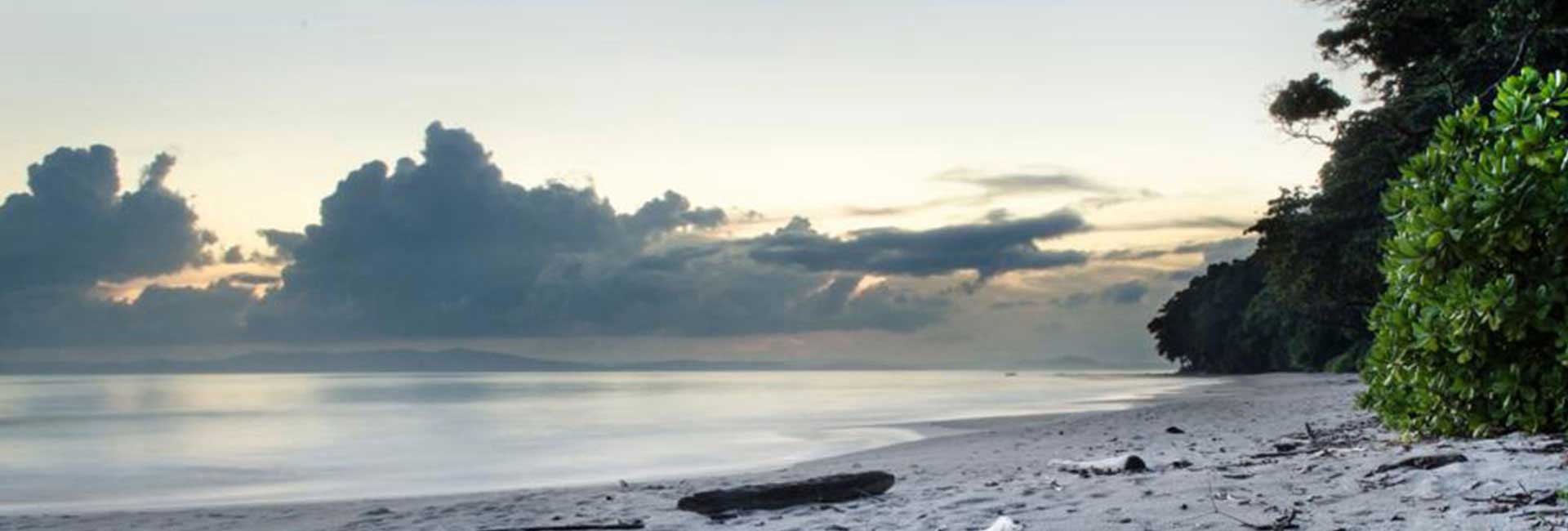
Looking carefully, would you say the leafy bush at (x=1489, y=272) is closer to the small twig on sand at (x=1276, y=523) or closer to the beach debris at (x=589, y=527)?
the small twig on sand at (x=1276, y=523)

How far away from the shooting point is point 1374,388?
380 inches

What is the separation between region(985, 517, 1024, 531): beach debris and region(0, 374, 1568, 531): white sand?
91mm

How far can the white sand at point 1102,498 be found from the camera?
5848 millimetres

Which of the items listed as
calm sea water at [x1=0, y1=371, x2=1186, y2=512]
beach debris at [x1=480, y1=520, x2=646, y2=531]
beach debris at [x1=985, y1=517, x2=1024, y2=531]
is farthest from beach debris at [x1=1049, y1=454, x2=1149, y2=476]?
calm sea water at [x1=0, y1=371, x2=1186, y2=512]

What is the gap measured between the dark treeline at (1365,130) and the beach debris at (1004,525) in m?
6.57

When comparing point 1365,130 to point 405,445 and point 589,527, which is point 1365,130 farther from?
point 589,527

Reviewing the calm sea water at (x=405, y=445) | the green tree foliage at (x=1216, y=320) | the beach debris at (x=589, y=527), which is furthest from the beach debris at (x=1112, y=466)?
the green tree foliage at (x=1216, y=320)

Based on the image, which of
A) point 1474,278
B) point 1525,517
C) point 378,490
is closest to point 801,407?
point 378,490

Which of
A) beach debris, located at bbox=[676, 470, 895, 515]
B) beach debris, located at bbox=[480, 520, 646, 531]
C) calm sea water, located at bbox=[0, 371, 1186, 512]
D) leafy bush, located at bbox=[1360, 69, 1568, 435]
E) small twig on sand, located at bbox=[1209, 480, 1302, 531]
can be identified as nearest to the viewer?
small twig on sand, located at bbox=[1209, 480, 1302, 531]

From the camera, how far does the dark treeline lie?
1980cm

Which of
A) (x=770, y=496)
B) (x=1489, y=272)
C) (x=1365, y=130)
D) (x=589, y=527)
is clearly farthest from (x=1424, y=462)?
(x=1365, y=130)

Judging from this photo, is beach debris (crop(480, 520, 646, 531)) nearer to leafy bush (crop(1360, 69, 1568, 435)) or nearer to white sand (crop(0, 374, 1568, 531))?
white sand (crop(0, 374, 1568, 531))

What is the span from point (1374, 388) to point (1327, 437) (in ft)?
3.94

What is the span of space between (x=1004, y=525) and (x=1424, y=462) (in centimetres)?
240
